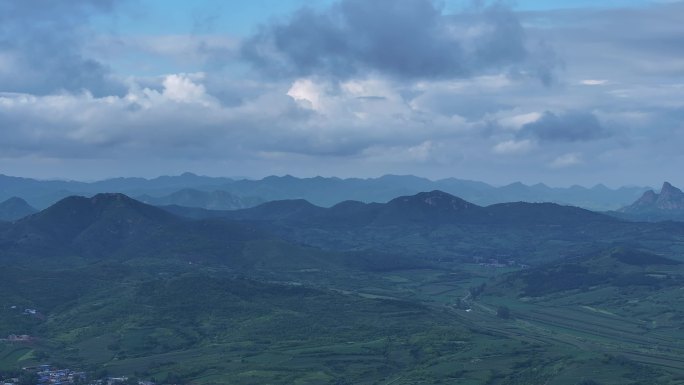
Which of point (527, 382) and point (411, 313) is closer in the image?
point (527, 382)

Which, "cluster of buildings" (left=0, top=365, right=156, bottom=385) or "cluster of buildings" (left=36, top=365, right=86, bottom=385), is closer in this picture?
"cluster of buildings" (left=0, top=365, right=156, bottom=385)

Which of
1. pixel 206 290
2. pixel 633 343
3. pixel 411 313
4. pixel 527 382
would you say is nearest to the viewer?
pixel 527 382

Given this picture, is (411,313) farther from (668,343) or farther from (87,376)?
(87,376)

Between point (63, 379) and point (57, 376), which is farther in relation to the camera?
point (57, 376)

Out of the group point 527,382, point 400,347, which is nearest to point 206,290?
point 400,347

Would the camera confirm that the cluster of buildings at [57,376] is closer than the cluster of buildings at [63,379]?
No

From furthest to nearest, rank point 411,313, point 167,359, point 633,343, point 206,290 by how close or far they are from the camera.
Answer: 1. point 206,290
2. point 411,313
3. point 633,343
4. point 167,359

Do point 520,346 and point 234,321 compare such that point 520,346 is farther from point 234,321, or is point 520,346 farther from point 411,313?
point 234,321

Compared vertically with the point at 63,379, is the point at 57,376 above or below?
above

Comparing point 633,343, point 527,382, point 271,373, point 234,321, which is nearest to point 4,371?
point 271,373
